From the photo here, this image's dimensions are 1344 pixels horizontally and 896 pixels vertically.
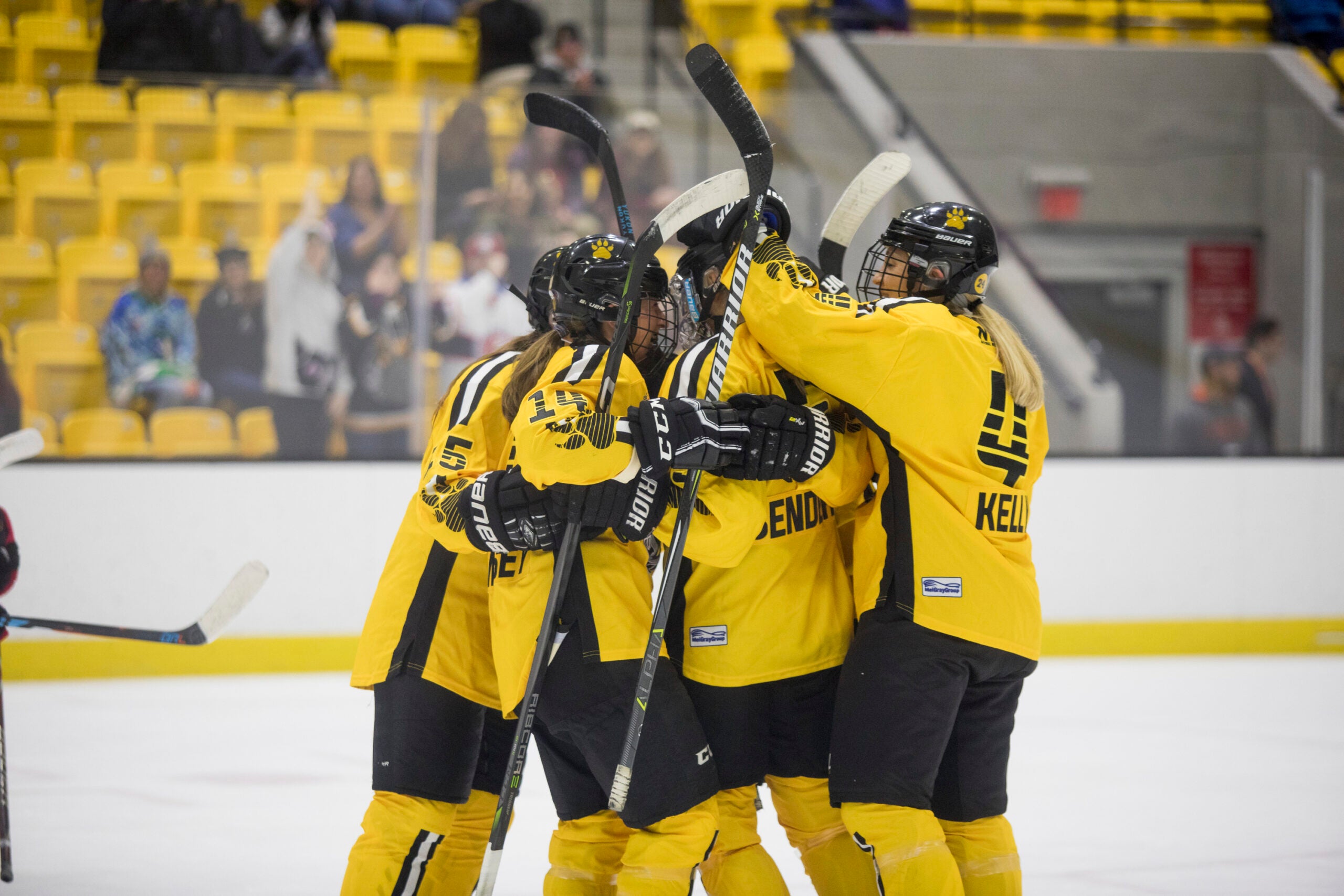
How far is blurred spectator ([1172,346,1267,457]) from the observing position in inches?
246

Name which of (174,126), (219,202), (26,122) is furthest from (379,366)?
(26,122)

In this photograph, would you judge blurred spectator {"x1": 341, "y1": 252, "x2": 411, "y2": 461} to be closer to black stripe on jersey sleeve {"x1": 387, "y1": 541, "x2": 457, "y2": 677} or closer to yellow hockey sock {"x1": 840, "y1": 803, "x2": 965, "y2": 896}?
black stripe on jersey sleeve {"x1": 387, "y1": 541, "x2": 457, "y2": 677}

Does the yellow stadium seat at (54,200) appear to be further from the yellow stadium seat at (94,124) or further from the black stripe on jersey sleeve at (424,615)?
the black stripe on jersey sleeve at (424,615)

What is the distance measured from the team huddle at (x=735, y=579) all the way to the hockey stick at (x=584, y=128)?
154mm

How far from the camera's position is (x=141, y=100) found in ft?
19.2

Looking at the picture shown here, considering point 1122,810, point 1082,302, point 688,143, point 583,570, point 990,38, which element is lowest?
point 1122,810

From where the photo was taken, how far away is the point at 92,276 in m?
5.72

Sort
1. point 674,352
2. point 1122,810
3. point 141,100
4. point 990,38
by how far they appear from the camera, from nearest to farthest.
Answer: point 674,352 → point 1122,810 → point 141,100 → point 990,38

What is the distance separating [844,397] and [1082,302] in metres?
4.61

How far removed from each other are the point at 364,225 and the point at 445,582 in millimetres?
3696

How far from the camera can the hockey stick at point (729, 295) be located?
2176 millimetres

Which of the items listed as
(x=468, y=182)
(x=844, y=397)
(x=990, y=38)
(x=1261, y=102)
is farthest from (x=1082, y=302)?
(x=844, y=397)

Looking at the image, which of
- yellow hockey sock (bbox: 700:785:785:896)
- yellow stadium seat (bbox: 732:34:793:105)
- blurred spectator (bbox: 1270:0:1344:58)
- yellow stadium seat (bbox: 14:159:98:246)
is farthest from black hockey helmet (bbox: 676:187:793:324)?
blurred spectator (bbox: 1270:0:1344:58)

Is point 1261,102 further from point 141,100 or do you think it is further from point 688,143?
point 141,100
